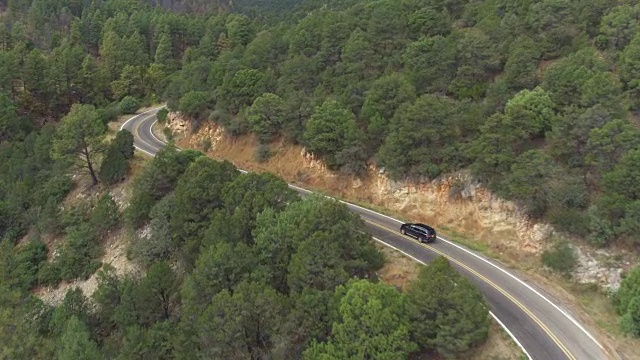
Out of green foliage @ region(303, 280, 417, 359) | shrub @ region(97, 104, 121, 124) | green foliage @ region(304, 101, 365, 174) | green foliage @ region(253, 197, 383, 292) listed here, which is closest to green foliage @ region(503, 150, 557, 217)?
green foliage @ region(253, 197, 383, 292)

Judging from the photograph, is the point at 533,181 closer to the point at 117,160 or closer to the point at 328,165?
the point at 328,165

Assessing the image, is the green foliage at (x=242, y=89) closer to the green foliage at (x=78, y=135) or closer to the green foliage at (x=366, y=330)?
the green foliage at (x=78, y=135)

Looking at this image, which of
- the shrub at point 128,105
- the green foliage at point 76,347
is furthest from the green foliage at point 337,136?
the shrub at point 128,105

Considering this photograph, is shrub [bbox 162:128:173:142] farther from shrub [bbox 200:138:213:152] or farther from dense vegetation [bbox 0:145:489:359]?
dense vegetation [bbox 0:145:489:359]

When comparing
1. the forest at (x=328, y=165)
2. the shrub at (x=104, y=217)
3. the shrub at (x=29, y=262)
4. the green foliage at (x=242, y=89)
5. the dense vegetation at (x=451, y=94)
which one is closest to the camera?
the forest at (x=328, y=165)

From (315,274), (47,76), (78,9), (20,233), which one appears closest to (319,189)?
(315,274)

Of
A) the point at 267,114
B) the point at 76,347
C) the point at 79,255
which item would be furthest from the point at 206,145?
the point at 76,347
